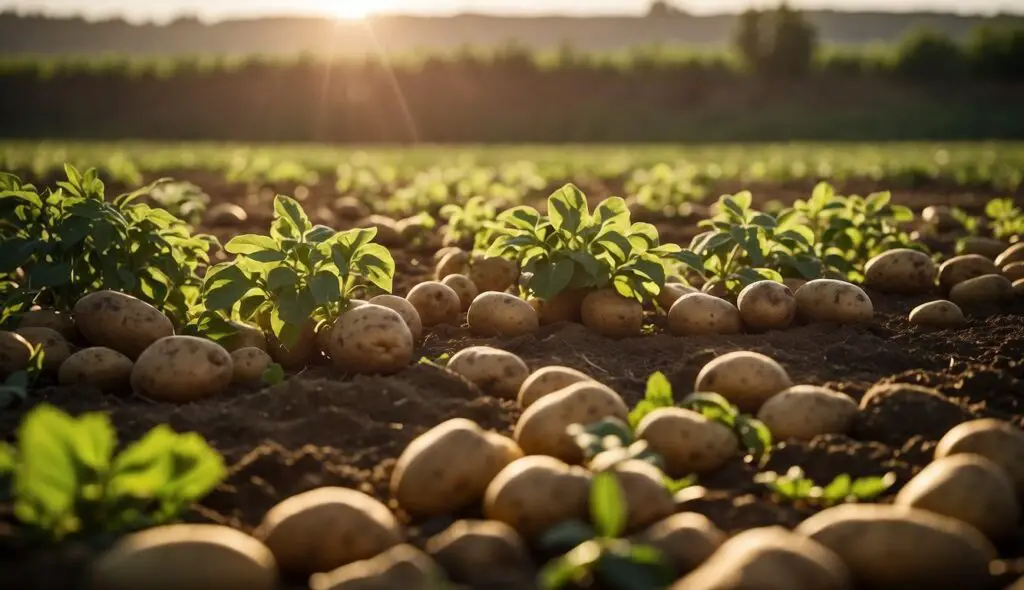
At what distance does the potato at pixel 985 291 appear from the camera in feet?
16.0

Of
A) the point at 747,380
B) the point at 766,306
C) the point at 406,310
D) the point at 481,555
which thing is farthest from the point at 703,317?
the point at 481,555

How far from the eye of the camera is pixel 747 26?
141ft

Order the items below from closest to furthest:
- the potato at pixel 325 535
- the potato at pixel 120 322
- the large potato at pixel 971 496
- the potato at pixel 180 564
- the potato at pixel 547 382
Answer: the potato at pixel 180 564, the potato at pixel 325 535, the large potato at pixel 971 496, the potato at pixel 547 382, the potato at pixel 120 322

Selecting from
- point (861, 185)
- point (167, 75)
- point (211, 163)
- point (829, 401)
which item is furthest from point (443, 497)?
point (167, 75)

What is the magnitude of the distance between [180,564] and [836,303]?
3.26 meters

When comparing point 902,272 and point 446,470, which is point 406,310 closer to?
point 446,470

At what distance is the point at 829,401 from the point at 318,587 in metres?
1.78

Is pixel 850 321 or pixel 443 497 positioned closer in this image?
pixel 443 497

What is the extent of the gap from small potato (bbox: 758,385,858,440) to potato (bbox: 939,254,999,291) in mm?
2524

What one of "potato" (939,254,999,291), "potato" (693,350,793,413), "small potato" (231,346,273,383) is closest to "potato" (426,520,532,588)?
"potato" (693,350,793,413)

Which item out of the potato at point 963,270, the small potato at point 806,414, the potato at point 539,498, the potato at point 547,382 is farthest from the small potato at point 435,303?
the potato at point 963,270

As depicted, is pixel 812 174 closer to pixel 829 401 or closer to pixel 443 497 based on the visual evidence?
pixel 829 401

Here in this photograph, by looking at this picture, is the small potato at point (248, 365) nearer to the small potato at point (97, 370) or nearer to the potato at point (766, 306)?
the small potato at point (97, 370)

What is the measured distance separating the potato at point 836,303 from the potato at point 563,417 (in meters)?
1.84
